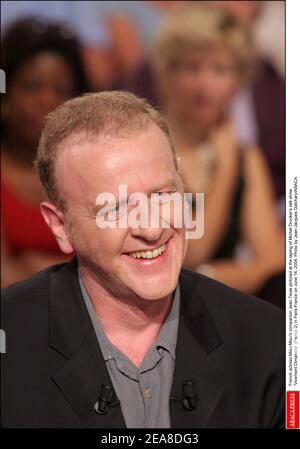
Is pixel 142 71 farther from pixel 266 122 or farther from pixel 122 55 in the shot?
pixel 266 122

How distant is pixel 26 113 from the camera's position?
1161 mm

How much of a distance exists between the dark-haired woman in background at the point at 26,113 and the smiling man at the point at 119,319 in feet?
0.44

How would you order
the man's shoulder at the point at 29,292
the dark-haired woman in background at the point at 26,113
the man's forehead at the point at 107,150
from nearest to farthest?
1. the man's forehead at the point at 107,150
2. the man's shoulder at the point at 29,292
3. the dark-haired woman in background at the point at 26,113

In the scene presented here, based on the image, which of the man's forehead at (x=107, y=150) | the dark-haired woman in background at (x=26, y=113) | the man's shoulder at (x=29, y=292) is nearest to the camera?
the man's forehead at (x=107, y=150)

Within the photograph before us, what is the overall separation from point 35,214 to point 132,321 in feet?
1.00

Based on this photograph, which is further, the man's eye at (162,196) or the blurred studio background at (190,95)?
the blurred studio background at (190,95)

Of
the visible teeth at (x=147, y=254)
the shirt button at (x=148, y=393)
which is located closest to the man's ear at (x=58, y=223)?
the visible teeth at (x=147, y=254)

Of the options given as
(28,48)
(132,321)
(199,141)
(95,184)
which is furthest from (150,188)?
(28,48)

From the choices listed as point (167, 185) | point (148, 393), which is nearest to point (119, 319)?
point (148, 393)

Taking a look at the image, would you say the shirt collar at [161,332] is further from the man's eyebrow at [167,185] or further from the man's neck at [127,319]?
the man's eyebrow at [167,185]

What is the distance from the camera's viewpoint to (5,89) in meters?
1.16

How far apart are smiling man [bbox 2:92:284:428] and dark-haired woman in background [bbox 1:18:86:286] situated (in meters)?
0.13

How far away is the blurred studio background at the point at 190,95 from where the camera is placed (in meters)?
1.18

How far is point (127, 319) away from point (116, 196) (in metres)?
0.22
